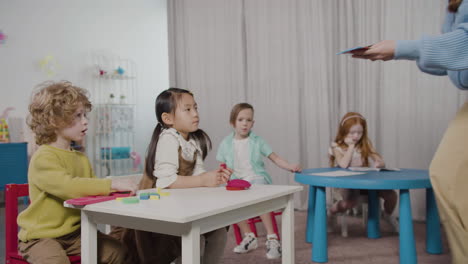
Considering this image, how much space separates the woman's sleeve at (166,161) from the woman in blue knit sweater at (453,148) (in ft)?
3.26

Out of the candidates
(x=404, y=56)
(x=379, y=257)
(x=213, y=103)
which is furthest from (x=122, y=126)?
(x=404, y=56)

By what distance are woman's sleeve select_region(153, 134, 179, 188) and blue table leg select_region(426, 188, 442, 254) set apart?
1656 mm

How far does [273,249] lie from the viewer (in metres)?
2.58

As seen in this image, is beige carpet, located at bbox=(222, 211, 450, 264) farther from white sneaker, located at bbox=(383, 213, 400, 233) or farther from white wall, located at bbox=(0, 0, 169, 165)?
white wall, located at bbox=(0, 0, 169, 165)

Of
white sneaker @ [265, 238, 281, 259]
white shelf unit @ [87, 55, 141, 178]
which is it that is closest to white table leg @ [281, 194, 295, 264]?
white sneaker @ [265, 238, 281, 259]

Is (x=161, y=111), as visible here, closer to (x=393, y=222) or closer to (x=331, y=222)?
(x=331, y=222)

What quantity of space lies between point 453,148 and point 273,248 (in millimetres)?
1534

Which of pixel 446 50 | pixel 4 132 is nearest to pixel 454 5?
pixel 446 50

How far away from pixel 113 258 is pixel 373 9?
3171 mm

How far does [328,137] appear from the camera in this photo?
4023 mm

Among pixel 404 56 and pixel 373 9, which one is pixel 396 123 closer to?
pixel 373 9

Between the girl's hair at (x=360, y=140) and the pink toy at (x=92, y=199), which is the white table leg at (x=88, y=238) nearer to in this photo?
the pink toy at (x=92, y=199)

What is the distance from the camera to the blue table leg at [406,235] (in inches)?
87.0

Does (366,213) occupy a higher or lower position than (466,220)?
lower
